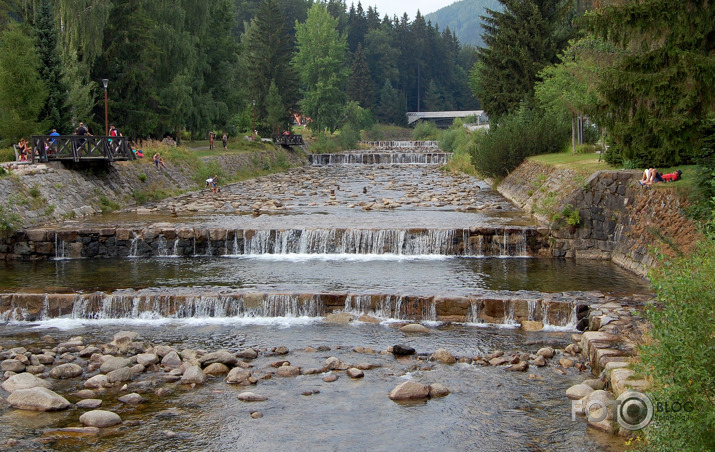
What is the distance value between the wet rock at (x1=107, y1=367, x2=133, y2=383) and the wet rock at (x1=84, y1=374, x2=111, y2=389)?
0.10 meters

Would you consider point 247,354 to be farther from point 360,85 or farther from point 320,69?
point 360,85

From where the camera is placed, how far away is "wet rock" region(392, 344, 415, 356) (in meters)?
13.3

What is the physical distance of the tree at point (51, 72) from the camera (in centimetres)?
3262

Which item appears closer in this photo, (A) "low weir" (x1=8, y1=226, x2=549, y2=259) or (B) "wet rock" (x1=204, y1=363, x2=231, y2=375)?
(B) "wet rock" (x1=204, y1=363, x2=231, y2=375)

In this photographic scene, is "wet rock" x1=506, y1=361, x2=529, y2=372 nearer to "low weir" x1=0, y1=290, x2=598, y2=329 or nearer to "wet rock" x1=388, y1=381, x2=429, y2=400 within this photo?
"wet rock" x1=388, y1=381, x2=429, y2=400

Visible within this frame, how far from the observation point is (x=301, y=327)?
15.6 m

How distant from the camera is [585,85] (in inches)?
1174

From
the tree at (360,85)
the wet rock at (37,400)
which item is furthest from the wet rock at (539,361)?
the tree at (360,85)

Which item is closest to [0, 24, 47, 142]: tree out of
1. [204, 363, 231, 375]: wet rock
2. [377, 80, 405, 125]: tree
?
[204, 363, 231, 375]: wet rock

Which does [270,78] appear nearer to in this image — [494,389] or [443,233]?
[443,233]

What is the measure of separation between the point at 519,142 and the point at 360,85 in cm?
7121

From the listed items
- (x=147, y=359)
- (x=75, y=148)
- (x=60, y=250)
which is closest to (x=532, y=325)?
(x=147, y=359)

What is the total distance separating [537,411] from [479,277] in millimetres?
8654

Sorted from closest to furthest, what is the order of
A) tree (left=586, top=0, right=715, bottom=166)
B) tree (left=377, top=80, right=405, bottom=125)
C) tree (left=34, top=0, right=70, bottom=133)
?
1. tree (left=586, top=0, right=715, bottom=166)
2. tree (left=34, top=0, right=70, bottom=133)
3. tree (left=377, top=80, right=405, bottom=125)
